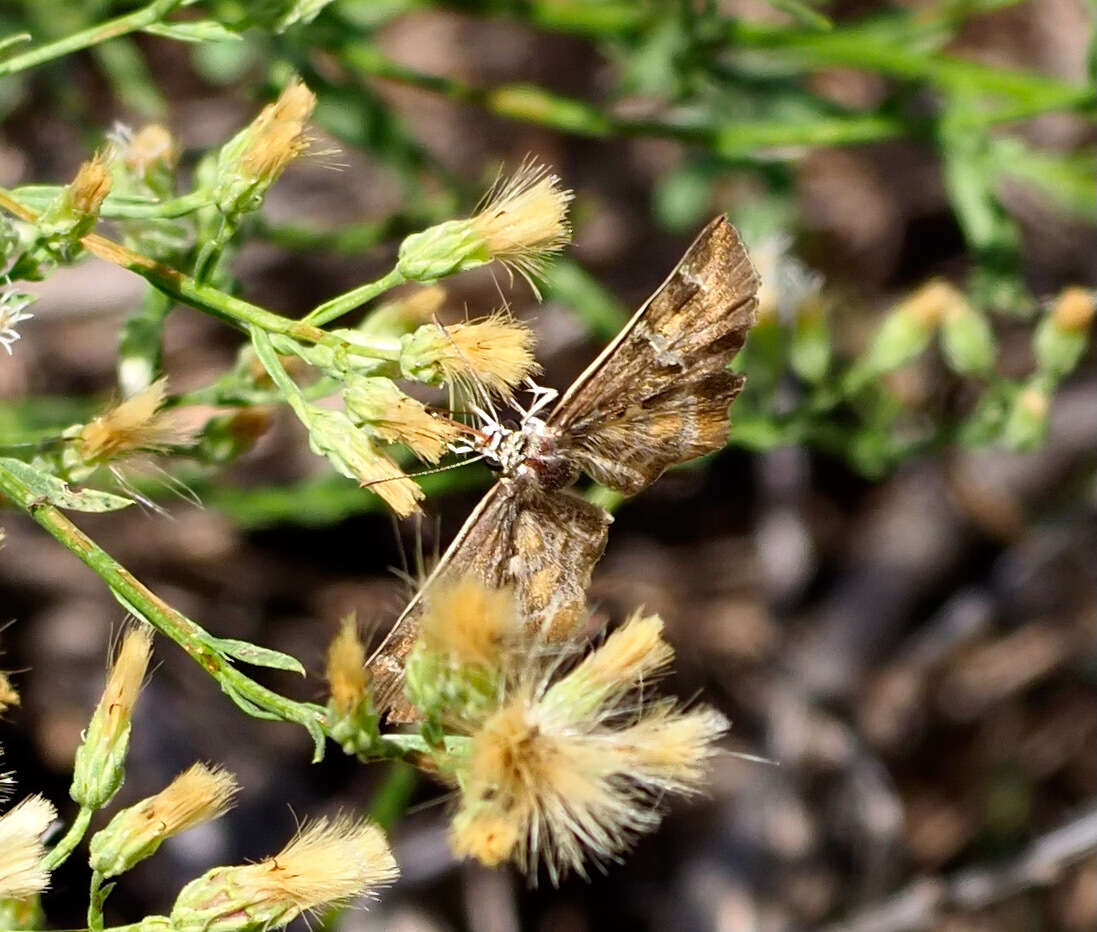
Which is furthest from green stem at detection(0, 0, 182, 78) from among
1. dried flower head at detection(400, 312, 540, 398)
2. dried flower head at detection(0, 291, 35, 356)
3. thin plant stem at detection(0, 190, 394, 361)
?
dried flower head at detection(400, 312, 540, 398)

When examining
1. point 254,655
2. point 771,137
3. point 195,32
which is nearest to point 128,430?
point 254,655

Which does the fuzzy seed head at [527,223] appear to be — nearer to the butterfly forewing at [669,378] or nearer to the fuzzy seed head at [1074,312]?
the butterfly forewing at [669,378]

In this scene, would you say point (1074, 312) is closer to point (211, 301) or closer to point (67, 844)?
point (211, 301)

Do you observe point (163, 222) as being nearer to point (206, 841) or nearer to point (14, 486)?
point (14, 486)

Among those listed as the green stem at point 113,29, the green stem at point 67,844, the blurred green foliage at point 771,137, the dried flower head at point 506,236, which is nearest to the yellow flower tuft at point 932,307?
the blurred green foliage at point 771,137

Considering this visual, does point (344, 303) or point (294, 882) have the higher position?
point (344, 303)

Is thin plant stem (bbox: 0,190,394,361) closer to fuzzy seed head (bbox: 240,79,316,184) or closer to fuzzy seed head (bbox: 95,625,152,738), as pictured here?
fuzzy seed head (bbox: 240,79,316,184)

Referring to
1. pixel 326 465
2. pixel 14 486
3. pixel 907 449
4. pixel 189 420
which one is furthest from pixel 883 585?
pixel 14 486
